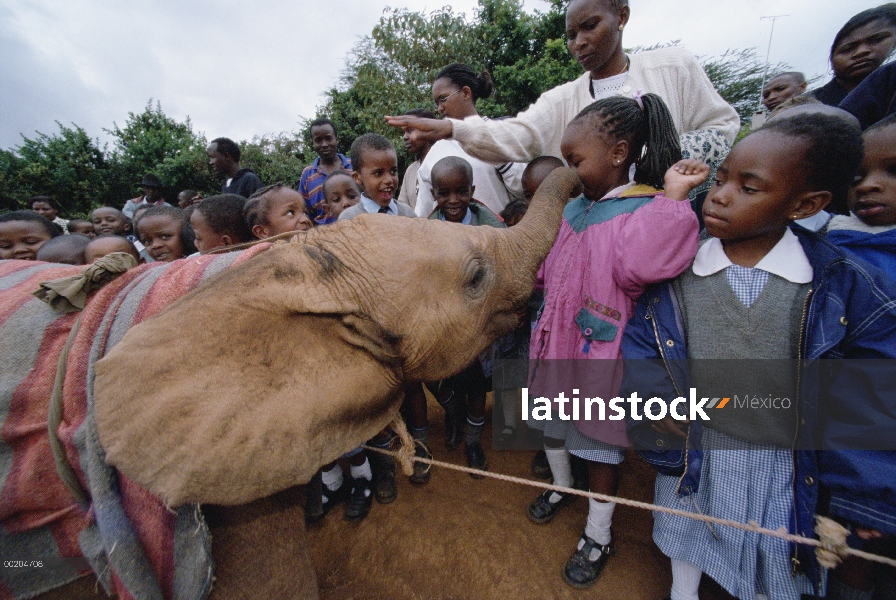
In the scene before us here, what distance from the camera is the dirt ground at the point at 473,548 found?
2.32 meters

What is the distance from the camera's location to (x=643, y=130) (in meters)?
1.95

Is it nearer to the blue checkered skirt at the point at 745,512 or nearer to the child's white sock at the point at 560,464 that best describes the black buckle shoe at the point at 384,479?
the child's white sock at the point at 560,464

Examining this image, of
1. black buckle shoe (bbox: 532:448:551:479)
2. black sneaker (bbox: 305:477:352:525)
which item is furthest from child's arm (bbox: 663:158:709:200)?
black sneaker (bbox: 305:477:352:525)

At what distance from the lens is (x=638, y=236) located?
5.31ft

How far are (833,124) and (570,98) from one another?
1.65 meters

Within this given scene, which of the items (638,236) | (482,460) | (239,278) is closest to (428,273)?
(239,278)

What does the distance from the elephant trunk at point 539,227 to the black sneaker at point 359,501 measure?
2327mm

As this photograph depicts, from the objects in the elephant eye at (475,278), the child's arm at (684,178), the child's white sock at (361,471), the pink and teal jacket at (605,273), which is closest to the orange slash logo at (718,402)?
the pink and teal jacket at (605,273)

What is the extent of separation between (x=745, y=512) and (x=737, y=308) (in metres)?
0.88

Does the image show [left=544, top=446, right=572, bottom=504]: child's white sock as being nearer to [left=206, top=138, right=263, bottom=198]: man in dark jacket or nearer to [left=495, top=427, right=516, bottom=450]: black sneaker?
[left=495, top=427, right=516, bottom=450]: black sneaker

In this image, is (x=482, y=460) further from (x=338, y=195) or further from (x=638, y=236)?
(x=338, y=195)

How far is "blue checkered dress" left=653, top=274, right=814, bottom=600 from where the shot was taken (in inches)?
60.1

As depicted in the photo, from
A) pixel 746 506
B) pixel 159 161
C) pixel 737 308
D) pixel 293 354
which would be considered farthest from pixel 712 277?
pixel 159 161

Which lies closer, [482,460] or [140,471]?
[140,471]
